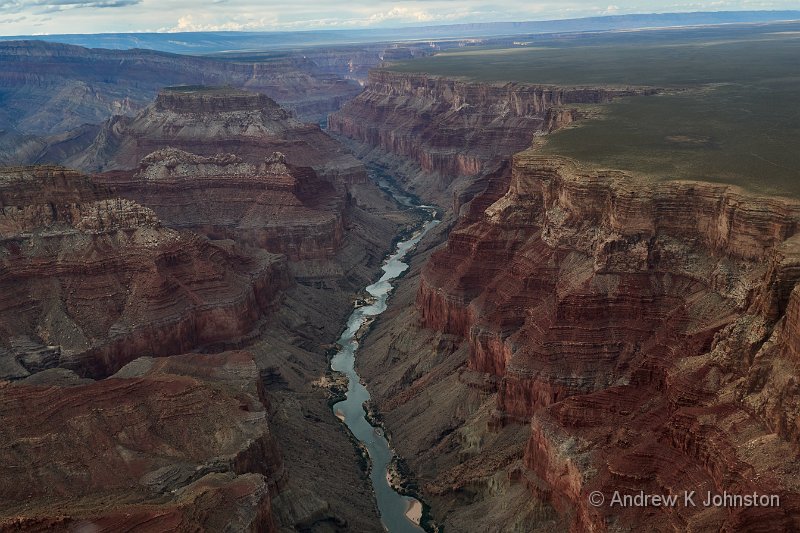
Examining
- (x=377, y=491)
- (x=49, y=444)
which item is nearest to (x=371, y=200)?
(x=377, y=491)

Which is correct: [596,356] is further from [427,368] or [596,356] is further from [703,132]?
[703,132]

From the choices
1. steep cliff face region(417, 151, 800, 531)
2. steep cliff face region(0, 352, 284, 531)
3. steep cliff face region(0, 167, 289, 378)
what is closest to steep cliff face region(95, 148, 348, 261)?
steep cliff face region(0, 167, 289, 378)

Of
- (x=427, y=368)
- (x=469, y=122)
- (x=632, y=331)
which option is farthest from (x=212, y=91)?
(x=632, y=331)

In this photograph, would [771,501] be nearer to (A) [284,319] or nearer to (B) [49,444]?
(B) [49,444]

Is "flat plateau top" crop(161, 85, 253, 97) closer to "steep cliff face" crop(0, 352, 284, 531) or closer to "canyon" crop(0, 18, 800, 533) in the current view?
"canyon" crop(0, 18, 800, 533)

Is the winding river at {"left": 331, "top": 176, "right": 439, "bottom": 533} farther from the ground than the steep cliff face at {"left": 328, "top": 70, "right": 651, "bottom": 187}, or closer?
closer

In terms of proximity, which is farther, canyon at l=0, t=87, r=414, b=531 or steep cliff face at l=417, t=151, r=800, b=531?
canyon at l=0, t=87, r=414, b=531

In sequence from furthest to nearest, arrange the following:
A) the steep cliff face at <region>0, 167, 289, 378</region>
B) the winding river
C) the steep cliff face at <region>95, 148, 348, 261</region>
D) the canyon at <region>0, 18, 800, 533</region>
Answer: the steep cliff face at <region>95, 148, 348, 261</region> → the steep cliff face at <region>0, 167, 289, 378</region> → the winding river → the canyon at <region>0, 18, 800, 533</region>
